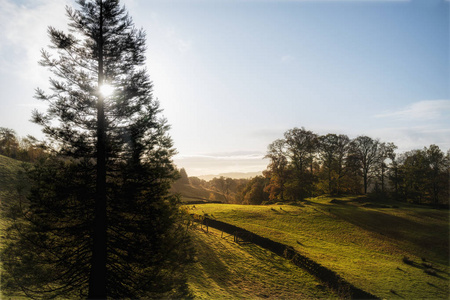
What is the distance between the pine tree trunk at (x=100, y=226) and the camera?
10492 millimetres

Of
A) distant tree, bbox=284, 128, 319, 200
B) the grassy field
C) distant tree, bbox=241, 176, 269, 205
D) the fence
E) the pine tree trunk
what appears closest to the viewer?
the pine tree trunk

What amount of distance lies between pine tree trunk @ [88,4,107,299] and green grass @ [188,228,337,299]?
6.55m

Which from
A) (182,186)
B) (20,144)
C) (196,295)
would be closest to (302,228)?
(196,295)

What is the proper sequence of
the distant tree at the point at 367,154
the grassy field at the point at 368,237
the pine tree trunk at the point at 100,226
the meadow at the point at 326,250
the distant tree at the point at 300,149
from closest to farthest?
the pine tree trunk at the point at 100,226
the meadow at the point at 326,250
the grassy field at the point at 368,237
the distant tree at the point at 300,149
the distant tree at the point at 367,154

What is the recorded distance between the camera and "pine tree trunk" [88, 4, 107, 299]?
1049 centimetres

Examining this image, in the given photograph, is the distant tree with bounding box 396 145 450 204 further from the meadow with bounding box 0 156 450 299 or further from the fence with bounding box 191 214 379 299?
the fence with bounding box 191 214 379 299

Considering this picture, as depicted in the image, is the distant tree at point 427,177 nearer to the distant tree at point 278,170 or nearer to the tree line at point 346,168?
the tree line at point 346,168

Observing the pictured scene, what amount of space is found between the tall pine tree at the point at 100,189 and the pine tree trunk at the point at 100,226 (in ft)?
0.15

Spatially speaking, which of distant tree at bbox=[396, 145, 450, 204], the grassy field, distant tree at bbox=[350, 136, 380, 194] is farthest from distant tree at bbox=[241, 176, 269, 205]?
distant tree at bbox=[396, 145, 450, 204]

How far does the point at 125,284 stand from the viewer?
39.6 feet

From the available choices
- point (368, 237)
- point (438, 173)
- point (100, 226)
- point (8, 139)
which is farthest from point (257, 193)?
point (8, 139)

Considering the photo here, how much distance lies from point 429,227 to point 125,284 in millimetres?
41708

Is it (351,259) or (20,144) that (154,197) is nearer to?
(351,259)

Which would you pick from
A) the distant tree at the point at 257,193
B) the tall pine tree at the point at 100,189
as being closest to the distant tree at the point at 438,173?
the distant tree at the point at 257,193
